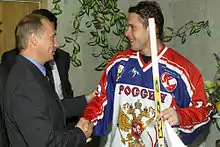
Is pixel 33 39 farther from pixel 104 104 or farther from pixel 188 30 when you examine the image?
pixel 188 30

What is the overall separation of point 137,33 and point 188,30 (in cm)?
125

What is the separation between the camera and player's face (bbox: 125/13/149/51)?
193cm

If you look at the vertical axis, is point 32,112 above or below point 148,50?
below

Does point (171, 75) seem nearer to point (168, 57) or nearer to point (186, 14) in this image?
point (168, 57)

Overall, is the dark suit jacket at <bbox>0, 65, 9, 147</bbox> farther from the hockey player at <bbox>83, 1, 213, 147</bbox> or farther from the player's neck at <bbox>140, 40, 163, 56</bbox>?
the player's neck at <bbox>140, 40, 163, 56</bbox>

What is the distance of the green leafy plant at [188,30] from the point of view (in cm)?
293

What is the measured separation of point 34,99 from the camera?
5.15 feet

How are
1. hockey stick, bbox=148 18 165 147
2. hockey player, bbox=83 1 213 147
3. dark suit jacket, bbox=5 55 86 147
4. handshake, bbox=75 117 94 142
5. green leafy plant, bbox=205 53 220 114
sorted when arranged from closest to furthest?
hockey stick, bbox=148 18 165 147 → dark suit jacket, bbox=5 55 86 147 → handshake, bbox=75 117 94 142 → hockey player, bbox=83 1 213 147 → green leafy plant, bbox=205 53 220 114

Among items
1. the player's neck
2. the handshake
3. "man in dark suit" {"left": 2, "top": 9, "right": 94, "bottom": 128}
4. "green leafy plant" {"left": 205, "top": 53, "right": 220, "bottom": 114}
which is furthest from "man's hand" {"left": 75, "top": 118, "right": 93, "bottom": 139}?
"green leafy plant" {"left": 205, "top": 53, "right": 220, "bottom": 114}

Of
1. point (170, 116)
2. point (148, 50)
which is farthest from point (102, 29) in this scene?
point (170, 116)

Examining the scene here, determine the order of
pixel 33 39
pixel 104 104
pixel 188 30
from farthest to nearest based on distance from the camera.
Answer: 1. pixel 188 30
2. pixel 104 104
3. pixel 33 39

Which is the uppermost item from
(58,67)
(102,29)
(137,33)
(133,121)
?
(137,33)

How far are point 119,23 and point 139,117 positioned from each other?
1.47 metres

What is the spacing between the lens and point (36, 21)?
66.6 inches
